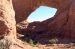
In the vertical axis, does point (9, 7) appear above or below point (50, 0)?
below

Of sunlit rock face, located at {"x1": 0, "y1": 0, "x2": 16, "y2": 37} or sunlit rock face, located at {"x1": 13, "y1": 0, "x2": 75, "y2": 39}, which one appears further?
sunlit rock face, located at {"x1": 13, "y1": 0, "x2": 75, "y2": 39}

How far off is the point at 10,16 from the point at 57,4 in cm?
1666

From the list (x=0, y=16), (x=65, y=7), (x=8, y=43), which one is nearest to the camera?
(x=8, y=43)

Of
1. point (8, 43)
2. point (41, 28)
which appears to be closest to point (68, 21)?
point (41, 28)

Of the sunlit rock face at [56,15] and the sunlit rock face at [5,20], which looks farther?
the sunlit rock face at [56,15]

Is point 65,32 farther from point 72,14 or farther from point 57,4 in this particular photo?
point 57,4

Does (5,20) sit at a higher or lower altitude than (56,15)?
lower

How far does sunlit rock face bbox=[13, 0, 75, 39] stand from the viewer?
106ft

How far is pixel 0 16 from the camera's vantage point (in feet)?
58.3

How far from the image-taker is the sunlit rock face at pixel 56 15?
32234 millimetres

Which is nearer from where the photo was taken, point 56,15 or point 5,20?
point 5,20

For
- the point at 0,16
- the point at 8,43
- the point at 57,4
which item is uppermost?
the point at 57,4

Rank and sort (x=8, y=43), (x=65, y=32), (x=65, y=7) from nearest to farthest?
(x=8, y=43) → (x=65, y=32) → (x=65, y=7)

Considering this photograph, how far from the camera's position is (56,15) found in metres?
34.4
